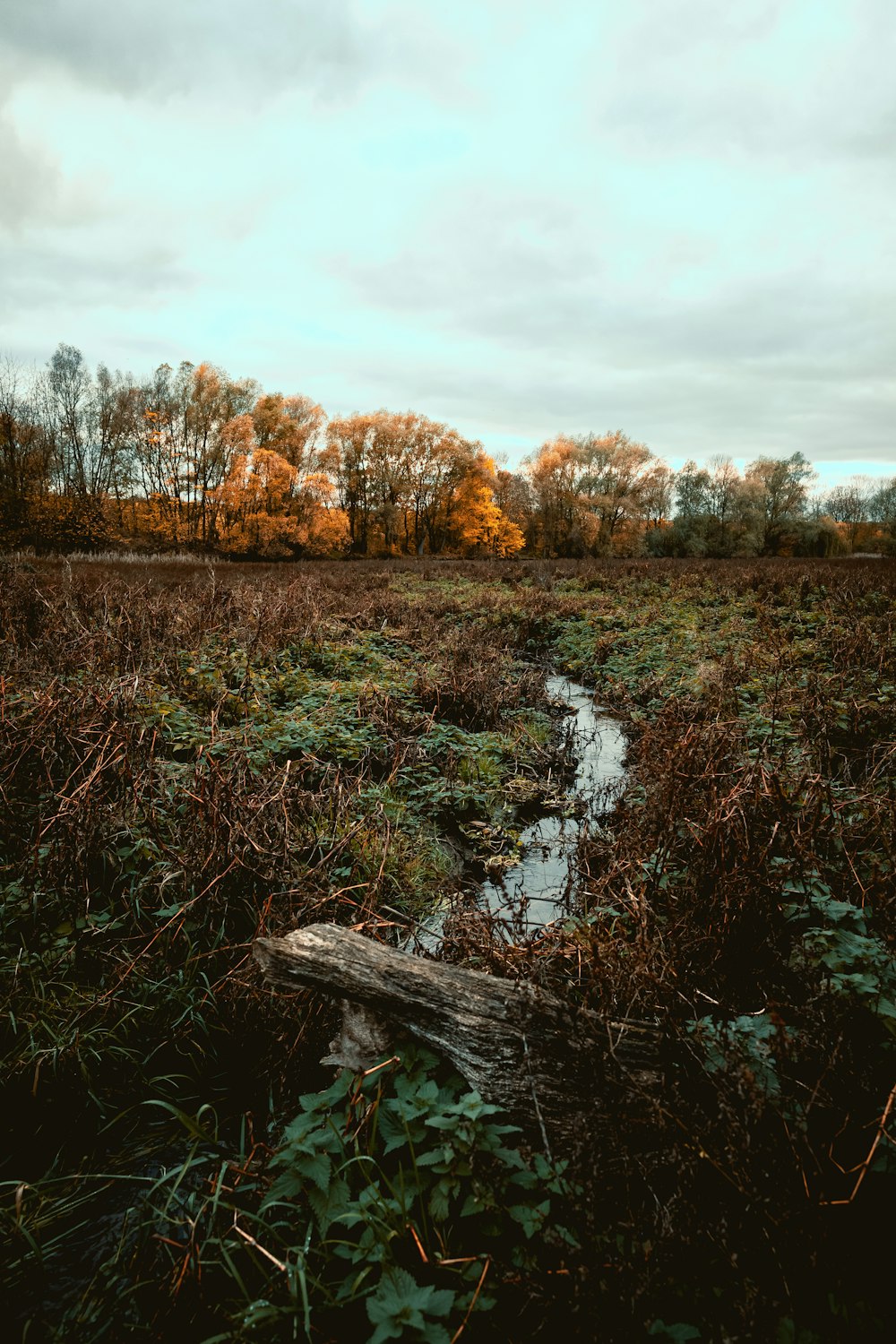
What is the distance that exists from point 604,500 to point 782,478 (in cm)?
1835

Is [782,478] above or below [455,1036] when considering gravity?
above

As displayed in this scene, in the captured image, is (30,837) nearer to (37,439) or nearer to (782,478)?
(37,439)

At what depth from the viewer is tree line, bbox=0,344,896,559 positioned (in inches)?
1427

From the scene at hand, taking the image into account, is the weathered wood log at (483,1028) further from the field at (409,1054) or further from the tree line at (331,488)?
the tree line at (331,488)

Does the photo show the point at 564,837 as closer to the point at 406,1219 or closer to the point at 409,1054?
the point at 409,1054

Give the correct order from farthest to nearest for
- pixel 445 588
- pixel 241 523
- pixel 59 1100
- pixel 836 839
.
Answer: pixel 241 523, pixel 445 588, pixel 836 839, pixel 59 1100

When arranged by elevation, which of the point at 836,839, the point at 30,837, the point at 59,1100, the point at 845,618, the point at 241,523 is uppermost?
the point at 241,523

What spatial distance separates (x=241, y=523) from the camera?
37844 millimetres

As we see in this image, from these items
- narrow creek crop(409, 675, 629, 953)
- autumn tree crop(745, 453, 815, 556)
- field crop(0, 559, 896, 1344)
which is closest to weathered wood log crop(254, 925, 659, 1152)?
field crop(0, 559, 896, 1344)

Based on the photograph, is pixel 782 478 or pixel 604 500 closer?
pixel 604 500

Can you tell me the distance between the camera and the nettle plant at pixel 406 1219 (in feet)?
5.08

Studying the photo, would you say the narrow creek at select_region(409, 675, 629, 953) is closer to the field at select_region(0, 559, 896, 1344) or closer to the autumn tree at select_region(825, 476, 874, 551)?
the field at select_region(0, 559, 896, 1344)

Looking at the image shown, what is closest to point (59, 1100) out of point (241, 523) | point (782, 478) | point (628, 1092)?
point (628, 1092)

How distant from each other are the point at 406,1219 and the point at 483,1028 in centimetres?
56
